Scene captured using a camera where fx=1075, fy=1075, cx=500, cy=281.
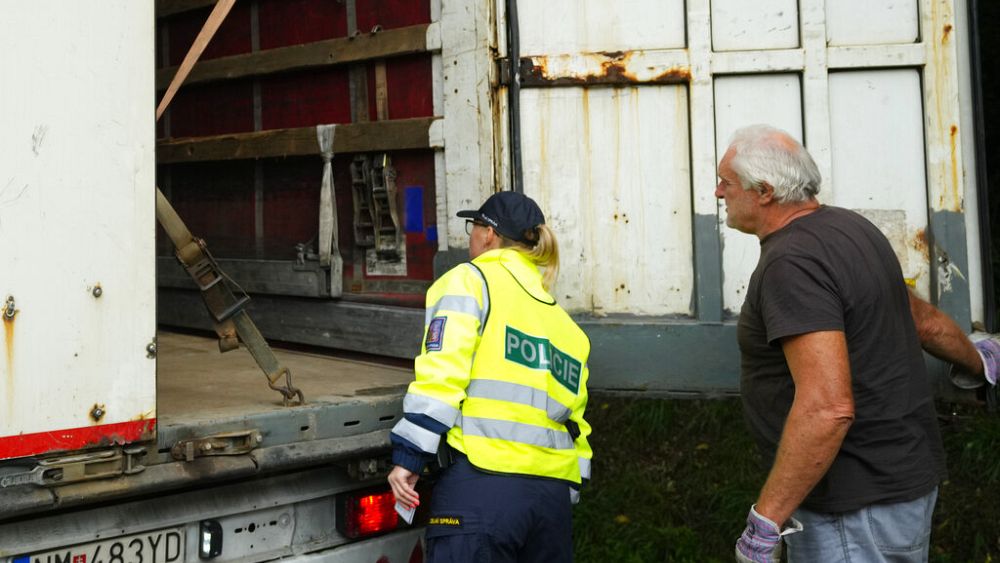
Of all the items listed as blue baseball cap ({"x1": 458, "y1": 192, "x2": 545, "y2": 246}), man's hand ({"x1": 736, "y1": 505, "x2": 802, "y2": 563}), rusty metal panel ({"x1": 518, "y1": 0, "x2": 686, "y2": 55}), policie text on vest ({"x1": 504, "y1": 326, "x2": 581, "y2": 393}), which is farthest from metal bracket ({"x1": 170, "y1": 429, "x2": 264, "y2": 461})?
rusty metal panel ({"x1": 518, "y1": 0, "x2": 686, "y2": 55})

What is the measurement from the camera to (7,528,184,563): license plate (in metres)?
2.44

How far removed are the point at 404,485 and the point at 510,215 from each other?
0.89 metres

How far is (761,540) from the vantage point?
2.53 metres

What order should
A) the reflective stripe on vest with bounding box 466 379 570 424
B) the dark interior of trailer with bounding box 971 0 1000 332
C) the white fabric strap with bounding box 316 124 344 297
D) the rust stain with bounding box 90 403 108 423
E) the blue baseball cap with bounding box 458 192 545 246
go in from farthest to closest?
the dark interior of trailer with bounding box 971 0 1000 332, the white fabric strap with bounding box 316 124 344 297, the blue baseball cap with bounding box 458 192 545 246, the reflective stripe on vest with bounding box 466 379 570 424, the rust stain with bounding box 90 403 108 423

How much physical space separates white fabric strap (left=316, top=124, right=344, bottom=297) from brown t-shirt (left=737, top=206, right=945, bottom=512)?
198 centimetres

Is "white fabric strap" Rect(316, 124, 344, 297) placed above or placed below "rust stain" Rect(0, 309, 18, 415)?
above

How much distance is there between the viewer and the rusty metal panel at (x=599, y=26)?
12.7ft

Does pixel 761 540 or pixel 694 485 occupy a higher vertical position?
pixel 761 540

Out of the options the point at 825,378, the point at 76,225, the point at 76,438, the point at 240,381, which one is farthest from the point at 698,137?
the point at 76,438

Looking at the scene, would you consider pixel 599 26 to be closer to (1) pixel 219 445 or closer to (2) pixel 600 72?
(2) pixel 600 72

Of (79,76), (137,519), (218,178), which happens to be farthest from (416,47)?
(137,519)

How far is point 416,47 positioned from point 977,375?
86.0 inches

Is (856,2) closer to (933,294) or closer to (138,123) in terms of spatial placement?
(933,294)

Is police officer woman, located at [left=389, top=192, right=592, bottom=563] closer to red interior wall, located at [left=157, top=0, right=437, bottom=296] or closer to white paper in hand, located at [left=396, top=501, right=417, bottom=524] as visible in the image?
white paper in hand, located at [left=396, top=501, right=417, bottom=524]
